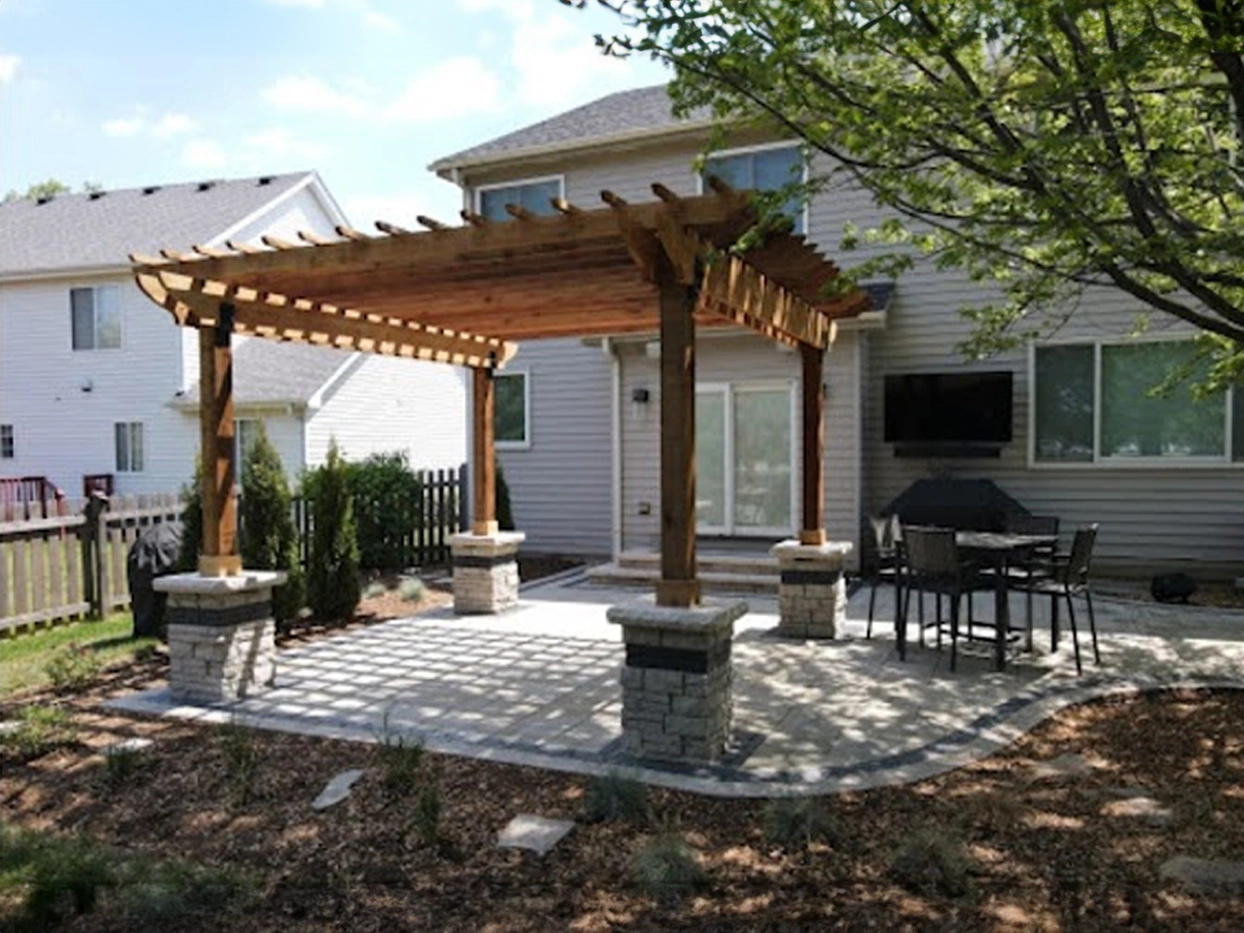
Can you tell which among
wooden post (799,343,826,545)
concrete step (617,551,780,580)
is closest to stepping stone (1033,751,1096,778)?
wooden post (799,343,826,545)

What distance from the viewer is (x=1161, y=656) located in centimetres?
644

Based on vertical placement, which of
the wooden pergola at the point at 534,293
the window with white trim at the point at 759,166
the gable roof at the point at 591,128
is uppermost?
the gable roof at the point at 591,128

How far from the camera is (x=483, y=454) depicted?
8.78m

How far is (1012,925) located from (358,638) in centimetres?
573

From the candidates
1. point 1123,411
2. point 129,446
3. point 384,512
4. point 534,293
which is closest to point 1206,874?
point 534,293

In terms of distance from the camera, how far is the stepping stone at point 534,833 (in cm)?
357

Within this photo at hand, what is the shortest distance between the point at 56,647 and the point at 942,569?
6778 millimetres

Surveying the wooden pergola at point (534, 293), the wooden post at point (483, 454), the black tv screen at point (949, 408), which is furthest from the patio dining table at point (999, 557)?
the wooden post at point (483, 454)

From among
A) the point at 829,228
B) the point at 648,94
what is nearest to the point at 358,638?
the point at 829,228

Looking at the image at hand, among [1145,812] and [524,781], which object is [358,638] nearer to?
[524,781]

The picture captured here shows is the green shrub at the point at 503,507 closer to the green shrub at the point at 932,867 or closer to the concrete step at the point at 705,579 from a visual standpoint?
the concrete step at the point at 705,579

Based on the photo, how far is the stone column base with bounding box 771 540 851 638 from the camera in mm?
7148

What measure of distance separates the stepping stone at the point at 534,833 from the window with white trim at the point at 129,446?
1698cm

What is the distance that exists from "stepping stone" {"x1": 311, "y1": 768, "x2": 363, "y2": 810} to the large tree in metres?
3.75
